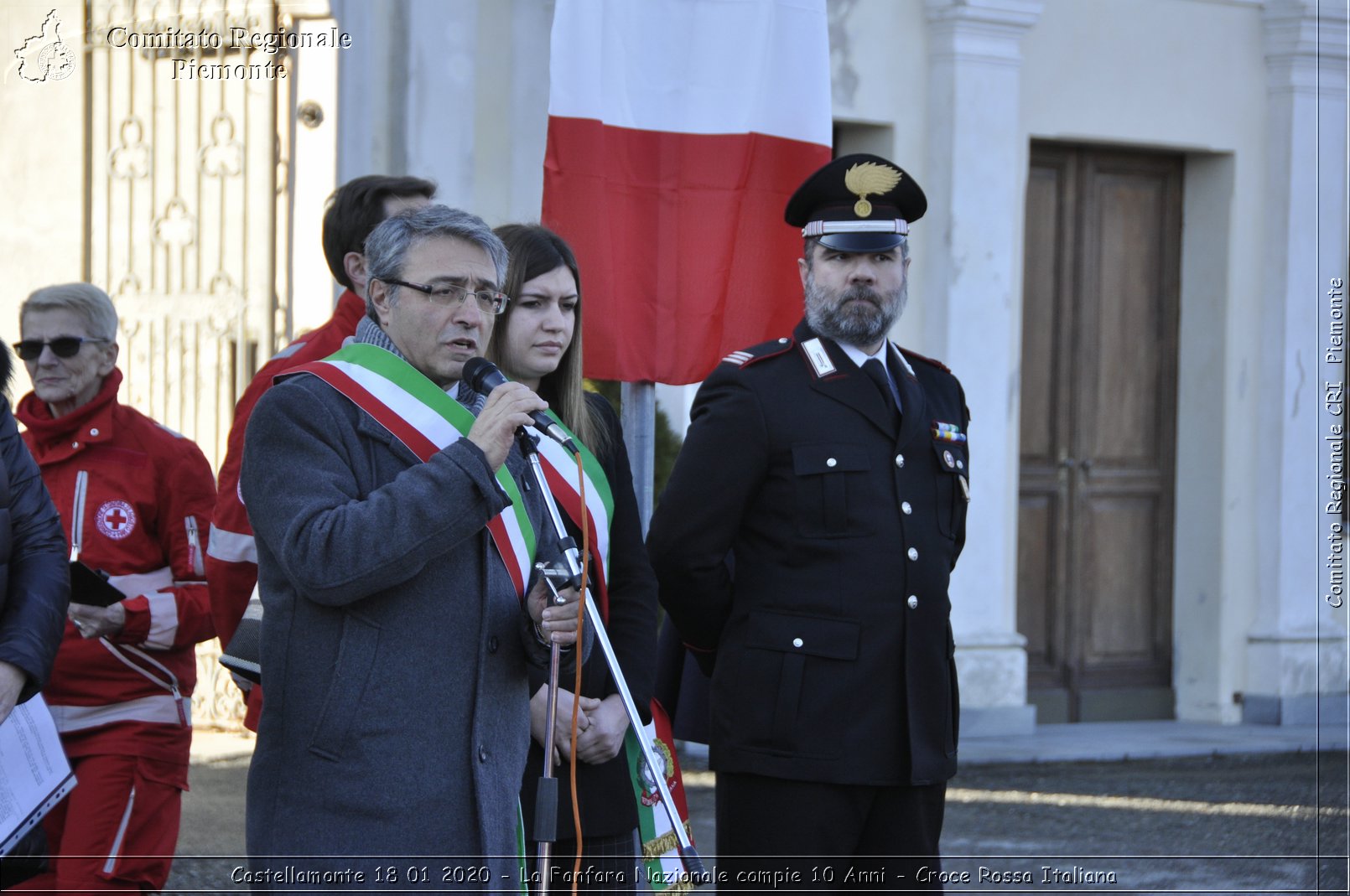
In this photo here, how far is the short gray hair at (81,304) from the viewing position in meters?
4.73

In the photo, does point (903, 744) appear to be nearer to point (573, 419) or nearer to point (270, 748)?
point (573, 419)

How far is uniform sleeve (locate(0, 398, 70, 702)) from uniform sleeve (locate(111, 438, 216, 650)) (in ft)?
3.05

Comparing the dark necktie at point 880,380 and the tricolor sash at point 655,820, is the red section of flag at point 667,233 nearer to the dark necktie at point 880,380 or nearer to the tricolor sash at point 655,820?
the dark necktie at point 880,380

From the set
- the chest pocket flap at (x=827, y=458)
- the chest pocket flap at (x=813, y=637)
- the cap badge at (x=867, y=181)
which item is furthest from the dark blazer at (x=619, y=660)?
the cap badge at (x=867, y=181)

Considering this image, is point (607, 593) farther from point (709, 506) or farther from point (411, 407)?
point (411, 407)

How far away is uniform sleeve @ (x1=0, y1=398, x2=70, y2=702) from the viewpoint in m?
3.49

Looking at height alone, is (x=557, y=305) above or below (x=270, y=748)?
above

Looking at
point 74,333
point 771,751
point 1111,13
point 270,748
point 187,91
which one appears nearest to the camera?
point 270,748

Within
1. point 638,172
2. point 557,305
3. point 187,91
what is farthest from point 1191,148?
point 557,305

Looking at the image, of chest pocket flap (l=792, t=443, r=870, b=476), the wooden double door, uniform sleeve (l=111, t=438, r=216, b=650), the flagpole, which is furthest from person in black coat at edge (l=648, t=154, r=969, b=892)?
the wooden double door

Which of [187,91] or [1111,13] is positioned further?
[1111,13]

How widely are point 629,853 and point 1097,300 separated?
6.79 meters

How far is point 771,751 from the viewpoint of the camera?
3.87 meters

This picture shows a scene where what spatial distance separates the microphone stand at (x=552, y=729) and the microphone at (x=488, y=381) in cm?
5
